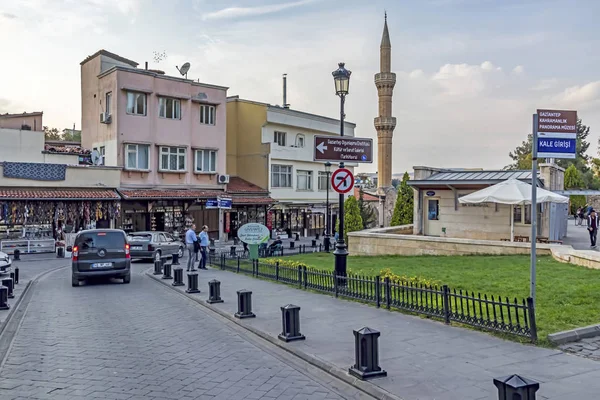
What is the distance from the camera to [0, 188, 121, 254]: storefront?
26328mm

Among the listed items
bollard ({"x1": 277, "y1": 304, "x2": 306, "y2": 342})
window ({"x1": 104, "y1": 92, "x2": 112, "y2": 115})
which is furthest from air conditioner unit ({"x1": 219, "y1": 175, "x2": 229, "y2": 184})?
bollard ({"x1": 277, "y1": 304, "x2": 306, "y2": 342})

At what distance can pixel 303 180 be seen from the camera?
42938 mm

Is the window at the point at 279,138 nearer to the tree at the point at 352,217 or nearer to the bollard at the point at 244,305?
the tree at the point at 352,217

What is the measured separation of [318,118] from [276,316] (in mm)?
34093

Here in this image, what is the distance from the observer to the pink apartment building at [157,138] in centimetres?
3145

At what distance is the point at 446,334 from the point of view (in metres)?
8.48

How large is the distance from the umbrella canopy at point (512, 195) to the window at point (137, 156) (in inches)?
815

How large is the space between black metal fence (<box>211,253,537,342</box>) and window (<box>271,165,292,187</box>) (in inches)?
924

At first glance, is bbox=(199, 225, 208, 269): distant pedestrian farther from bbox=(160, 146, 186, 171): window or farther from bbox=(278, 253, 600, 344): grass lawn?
bbox=(160, 146, 186, 171): window

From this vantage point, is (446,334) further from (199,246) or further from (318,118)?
(318,118)

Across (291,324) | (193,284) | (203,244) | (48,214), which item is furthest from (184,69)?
(291,324)

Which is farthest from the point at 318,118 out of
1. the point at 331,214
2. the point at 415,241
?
the point at 415,241

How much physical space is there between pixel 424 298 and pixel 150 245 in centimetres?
1607

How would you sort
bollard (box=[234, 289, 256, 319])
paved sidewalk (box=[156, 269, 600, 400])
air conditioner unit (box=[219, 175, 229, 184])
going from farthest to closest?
air conditioner unit (box=[219, 175, 229, 184]) < bollard (box=[234, 289, 256, 319]) < paved sidewalk (box=[156, 269, 600, 400])
